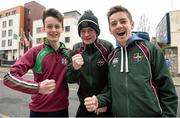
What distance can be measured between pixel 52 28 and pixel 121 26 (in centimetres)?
79

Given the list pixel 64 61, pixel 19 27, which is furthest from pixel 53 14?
pixel 19 27

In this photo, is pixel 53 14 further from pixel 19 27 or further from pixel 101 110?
pixel 19 27

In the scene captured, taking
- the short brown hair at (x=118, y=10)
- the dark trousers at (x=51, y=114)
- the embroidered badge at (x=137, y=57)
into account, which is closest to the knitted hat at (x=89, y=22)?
the short brown hair at (x=118, y=10)

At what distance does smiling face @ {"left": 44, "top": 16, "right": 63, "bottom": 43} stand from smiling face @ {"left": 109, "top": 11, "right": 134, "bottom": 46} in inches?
24.2

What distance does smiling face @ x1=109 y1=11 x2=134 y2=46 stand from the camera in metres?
2.63

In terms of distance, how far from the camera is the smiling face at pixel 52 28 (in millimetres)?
2973

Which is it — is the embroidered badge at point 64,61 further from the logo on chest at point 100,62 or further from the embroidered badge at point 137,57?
the embroidered badge at point 137,57

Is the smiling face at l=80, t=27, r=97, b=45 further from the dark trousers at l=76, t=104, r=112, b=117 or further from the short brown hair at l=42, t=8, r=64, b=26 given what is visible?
the dark trousers at l=76, t=104, r=112, b=117

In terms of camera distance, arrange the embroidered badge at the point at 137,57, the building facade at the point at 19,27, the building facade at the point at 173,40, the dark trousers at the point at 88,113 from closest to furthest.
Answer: the embroidered badge at the point at 137,57
the dark trousers at the point at 88,113
the building facade at the point at 173,40
the building facade at the point at 19,27

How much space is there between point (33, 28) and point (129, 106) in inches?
2154

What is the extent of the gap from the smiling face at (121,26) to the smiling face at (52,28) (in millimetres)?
613

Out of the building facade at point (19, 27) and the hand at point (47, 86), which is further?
the building facade at point (19, 27)

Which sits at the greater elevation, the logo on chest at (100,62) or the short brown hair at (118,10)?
the short brown hair at (118,10)

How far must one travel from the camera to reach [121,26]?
2633 millimetres
